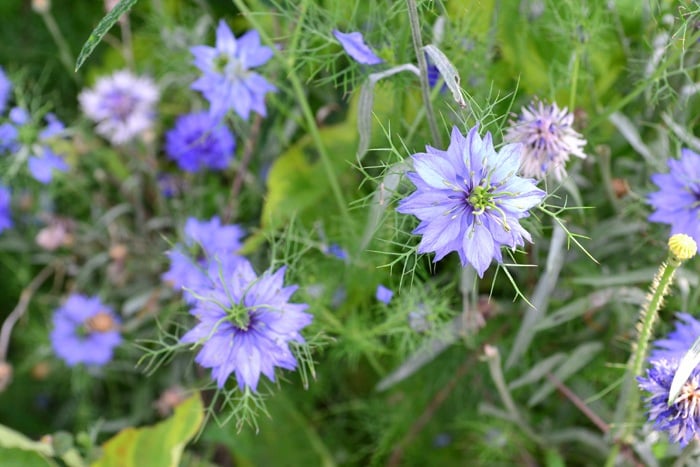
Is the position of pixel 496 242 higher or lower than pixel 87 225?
higher

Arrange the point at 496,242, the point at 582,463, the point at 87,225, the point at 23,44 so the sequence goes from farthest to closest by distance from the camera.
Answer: the point at 23,44 → the point at 87,225 → the point at 582,463 → the point at 496,242

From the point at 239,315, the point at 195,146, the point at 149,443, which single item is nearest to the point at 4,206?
the point at 195,146

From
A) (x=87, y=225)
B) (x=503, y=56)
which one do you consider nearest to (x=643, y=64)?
(x=503, y=56)

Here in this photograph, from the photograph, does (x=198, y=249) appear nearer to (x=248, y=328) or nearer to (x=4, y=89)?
(x=248, y=328)

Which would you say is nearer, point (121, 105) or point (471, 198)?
point (471, 198)

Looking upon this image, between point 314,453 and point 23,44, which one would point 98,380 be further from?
point 23,44

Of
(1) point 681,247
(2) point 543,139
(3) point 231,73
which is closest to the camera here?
(1) point 681,247
